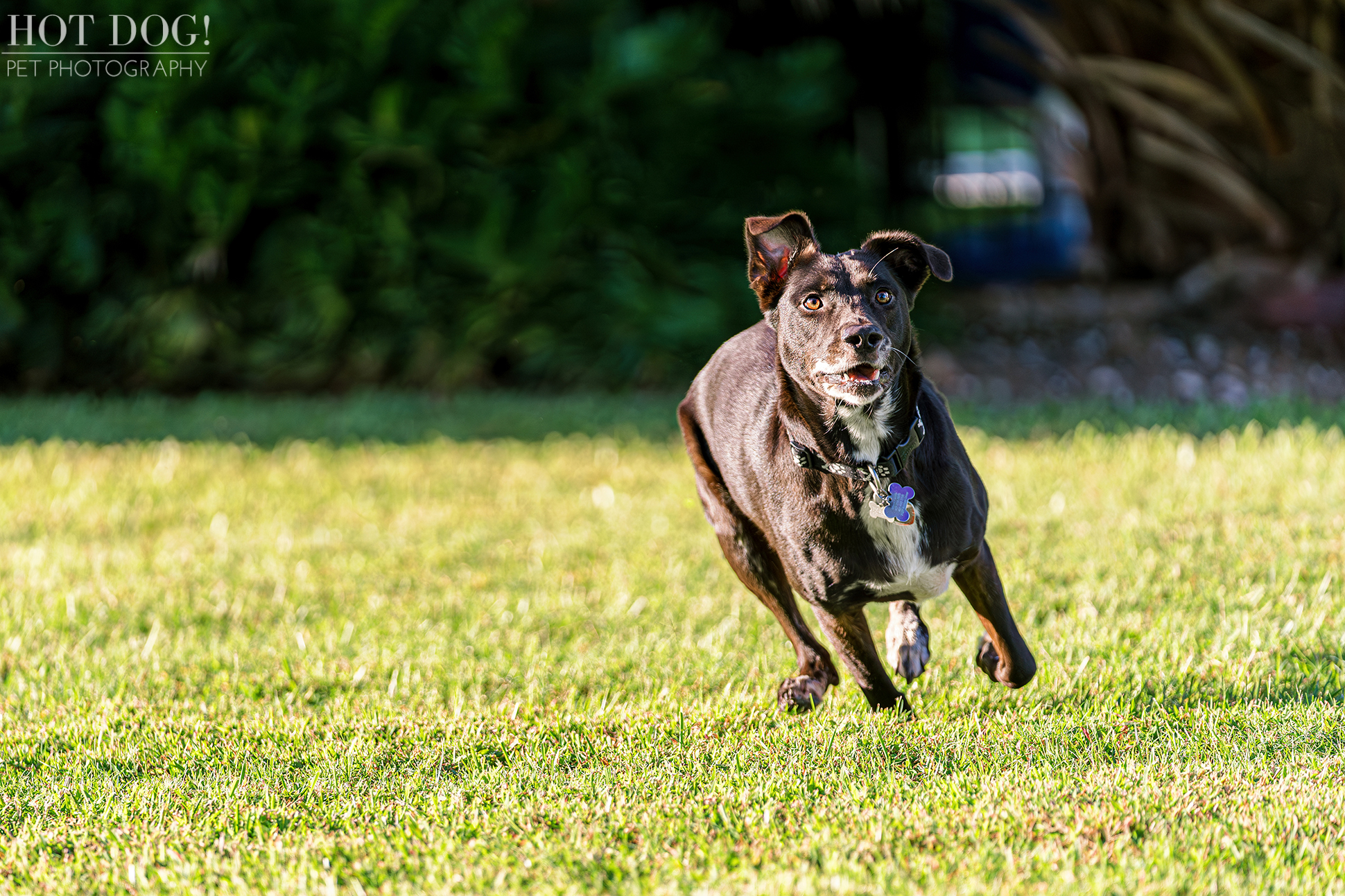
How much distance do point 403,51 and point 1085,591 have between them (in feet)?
20.1

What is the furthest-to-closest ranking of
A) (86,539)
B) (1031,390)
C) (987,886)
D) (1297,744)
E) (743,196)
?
1. (743,196)
2. (1031,390)
3. (86,539)
4. (1297,744)
5. (987,886)

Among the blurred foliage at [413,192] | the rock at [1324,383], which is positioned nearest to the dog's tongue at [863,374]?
the blurred foliage at [413,192]

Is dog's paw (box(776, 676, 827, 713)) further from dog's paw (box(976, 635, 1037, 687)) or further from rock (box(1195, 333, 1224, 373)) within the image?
rock (box(1195, 333, 1224, 373))

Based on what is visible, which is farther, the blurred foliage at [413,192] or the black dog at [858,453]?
the blurred foliage at [413,192]

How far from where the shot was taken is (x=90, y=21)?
29.3 feet

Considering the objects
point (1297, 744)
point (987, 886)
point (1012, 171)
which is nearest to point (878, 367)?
point (987, 886)

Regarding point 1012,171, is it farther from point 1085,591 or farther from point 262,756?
point 262,756

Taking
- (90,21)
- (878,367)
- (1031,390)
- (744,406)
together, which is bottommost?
(1031,390)

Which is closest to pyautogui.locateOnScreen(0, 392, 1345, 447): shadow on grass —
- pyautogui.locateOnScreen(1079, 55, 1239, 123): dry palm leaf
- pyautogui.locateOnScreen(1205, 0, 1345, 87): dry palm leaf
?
pyautogui.locateOnScreen(1205, 0, 1345, 87): dry palm leaf

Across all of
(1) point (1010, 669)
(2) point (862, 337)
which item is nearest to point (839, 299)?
(2) point (862, 337)

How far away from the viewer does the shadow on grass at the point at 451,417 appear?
7191 mm

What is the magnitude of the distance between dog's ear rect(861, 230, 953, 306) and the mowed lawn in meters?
1.02

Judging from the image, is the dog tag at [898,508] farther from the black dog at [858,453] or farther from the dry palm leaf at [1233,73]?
the dry palm leaf at [1233,73]

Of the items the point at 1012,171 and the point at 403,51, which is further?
the point at 1012,171
